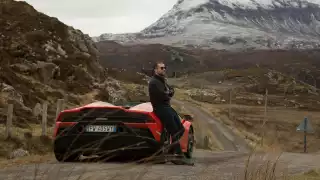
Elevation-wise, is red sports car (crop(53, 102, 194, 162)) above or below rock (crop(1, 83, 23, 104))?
above

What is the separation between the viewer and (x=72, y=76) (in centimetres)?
3734

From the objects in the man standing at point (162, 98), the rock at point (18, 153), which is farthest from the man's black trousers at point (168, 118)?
the rock at point (18, 153)

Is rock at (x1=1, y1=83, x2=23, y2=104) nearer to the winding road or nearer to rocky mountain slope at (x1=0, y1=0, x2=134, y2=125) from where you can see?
rocky mountain slope at (x1=0, y1=0, x2=134, y2=125)

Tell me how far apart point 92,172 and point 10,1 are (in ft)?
138

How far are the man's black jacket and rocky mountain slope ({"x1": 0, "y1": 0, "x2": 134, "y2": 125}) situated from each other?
1575 centimetres

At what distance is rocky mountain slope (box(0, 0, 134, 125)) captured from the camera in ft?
94.5

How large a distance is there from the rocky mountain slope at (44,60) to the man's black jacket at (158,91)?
15.7 metres

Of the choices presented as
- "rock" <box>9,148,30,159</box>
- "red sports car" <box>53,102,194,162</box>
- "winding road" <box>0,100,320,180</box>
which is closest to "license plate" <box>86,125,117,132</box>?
"red sports car" <box>53,102,194,162</box>

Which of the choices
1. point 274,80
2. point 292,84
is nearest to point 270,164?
point 292,84

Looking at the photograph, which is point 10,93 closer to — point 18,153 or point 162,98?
point 18,153

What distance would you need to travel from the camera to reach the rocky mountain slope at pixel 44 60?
28811 millimetres

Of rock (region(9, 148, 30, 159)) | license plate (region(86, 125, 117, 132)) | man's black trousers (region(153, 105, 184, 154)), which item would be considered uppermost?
man's black trousers (region(153, 105, 184, 154))

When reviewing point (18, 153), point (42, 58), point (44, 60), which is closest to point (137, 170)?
point (18, 153)

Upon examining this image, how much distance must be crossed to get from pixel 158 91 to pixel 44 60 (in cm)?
2791
